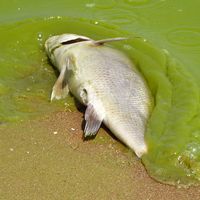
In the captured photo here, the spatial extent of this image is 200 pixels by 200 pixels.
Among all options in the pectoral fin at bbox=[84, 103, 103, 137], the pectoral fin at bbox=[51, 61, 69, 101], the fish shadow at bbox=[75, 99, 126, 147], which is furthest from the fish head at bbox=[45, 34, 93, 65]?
the pectoral fin at bbox=[84, 103, 103, 137]

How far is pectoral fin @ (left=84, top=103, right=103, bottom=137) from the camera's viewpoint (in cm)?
466

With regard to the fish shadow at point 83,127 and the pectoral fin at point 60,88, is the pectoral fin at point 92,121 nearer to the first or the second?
the fish shadow at point 83,127

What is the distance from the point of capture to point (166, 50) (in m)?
5.87

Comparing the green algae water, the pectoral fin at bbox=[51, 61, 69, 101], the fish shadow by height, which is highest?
the pectoral fin at bbox=[51, 61, 69, 101]

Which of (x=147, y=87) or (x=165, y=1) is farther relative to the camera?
(x=165, y=1)

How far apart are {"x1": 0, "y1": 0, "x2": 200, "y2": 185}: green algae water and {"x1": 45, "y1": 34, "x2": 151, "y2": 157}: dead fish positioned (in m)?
0.12

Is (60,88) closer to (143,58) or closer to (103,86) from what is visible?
(103,86)

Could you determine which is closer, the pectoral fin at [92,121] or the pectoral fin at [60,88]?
the pectoral fin at [92,121]

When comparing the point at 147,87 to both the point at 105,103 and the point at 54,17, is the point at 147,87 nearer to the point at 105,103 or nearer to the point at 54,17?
the point at 105,103

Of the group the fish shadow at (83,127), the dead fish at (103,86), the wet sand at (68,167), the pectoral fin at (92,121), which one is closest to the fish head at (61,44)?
the dead fish at (103,86)

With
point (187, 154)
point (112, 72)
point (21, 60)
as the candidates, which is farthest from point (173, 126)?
point (21, 60)

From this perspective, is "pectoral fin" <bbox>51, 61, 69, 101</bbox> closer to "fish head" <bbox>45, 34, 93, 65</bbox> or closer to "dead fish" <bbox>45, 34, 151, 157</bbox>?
"dead fish" <bbox>45, 34, 151, 157</bbox>

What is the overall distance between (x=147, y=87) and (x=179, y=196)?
4.41 feet

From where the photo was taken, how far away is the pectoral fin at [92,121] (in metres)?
4.66
